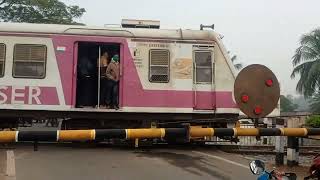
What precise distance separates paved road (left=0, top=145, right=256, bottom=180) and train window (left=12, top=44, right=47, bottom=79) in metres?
2.05

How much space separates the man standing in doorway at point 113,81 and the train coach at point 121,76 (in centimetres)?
16

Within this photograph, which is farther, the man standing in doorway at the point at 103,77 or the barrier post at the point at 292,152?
the man standing in doorway at the point at 103,77

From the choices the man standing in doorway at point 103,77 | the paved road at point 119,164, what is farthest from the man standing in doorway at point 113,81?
the paved road at point 119,164

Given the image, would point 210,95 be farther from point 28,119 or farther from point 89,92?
point 28,119

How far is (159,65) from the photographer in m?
15.2

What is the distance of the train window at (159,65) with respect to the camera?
15164 millimetres

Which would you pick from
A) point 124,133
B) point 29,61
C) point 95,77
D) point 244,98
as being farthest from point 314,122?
point 124,133

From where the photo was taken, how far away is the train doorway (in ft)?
49.9

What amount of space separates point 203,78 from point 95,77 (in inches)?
125

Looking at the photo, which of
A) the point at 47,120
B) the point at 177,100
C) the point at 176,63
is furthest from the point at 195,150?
the point at 47,120

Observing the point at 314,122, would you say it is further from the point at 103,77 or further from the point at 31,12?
the point at 31,12

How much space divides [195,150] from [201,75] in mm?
2165

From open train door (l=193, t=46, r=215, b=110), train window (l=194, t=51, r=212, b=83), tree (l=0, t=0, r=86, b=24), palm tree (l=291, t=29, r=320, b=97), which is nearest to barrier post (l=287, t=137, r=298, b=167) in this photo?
open train door (l=193, t=46, r=215, b=110)

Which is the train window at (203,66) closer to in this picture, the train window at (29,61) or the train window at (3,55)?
the train window at (29,61)
